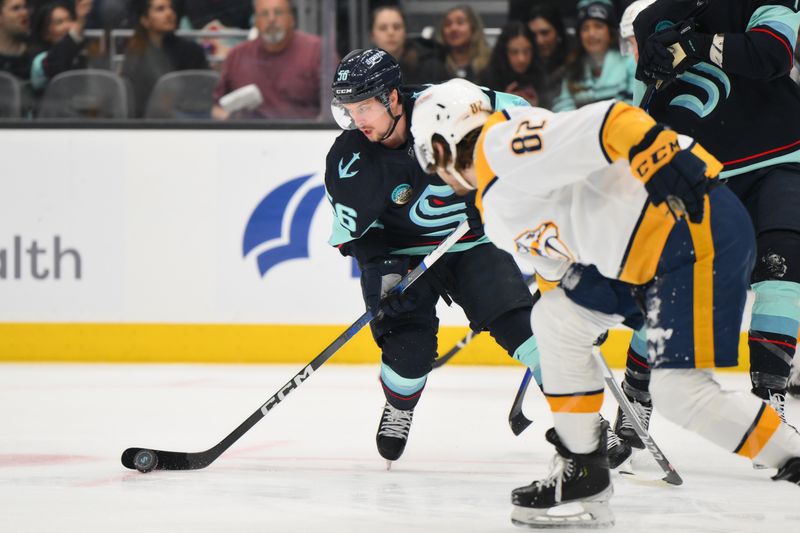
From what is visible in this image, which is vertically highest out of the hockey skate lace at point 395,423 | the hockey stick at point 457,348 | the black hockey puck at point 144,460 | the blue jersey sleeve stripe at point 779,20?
the blue jersey sleeve stripe at point 779,20

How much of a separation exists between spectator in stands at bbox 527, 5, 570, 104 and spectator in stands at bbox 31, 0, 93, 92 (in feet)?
7.00

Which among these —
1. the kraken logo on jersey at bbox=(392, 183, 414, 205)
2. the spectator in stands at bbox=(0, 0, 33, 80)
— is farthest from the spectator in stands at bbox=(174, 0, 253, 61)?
the kraken logo on jersey at bbox=(392, 183, 414, 205)

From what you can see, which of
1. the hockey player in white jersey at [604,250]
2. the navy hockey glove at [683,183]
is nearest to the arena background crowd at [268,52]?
the hockey player in white jersey at [604,250]

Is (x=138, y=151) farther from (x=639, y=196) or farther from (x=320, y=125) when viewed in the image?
(x=639, y=196)

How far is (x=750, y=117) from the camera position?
287cm

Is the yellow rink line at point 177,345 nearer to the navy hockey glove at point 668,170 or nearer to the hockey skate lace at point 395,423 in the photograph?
the hockey skate lace at point 395,423

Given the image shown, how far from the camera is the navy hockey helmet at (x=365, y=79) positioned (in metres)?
2.77

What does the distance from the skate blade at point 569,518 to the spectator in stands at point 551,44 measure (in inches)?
126

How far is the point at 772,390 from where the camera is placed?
2.75 m

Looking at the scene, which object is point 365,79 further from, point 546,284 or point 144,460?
point 144,460

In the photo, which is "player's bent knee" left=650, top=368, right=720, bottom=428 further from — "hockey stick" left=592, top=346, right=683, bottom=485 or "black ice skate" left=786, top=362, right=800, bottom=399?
"black ice skate" left=786, top=362, right=800, bottom=399

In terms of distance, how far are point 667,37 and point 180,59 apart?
3103mm

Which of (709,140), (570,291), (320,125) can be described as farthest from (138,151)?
(570,291)

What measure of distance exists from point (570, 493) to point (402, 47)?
11.0 ft
